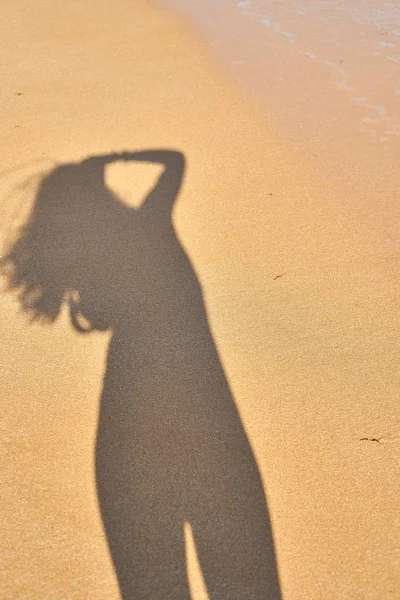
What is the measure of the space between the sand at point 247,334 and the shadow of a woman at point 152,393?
8 centimetres

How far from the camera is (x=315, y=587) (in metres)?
2.18

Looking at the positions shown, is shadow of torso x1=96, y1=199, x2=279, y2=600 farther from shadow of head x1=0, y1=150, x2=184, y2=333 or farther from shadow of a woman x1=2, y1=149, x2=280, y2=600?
shadow of head x1=0, y1=150, x2=184, y2=333

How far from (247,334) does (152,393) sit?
0.64 metres

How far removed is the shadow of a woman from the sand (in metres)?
0.08

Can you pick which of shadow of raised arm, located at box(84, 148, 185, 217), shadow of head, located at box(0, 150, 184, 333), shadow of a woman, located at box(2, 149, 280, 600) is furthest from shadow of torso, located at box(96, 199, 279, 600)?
shadow of raised arm, located at box(84, 148, 185, 217)

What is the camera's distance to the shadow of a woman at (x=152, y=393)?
224cm

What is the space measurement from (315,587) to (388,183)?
Answer: 305cm

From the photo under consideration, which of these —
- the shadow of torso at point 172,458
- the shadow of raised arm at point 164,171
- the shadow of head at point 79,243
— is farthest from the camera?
the shadow of raised arm at point 164,171

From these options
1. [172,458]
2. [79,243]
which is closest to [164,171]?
[79,243]

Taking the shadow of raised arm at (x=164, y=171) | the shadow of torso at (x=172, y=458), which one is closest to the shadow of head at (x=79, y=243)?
the shadow of raised arm at (x=164, y=171)

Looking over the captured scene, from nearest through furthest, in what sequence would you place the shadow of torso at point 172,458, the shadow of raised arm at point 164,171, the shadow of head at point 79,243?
the shadow of torso at point 172,458, the shadow of head at point 79,243, the shadow of raised arm at point 164,171

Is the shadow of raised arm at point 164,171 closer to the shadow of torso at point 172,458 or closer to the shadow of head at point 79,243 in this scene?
the shadow of head at point 79,243

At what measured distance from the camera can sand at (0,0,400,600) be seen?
7.47 ft

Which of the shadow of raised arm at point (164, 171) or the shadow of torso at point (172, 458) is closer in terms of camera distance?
the shadow of torso at point (172, 458)
